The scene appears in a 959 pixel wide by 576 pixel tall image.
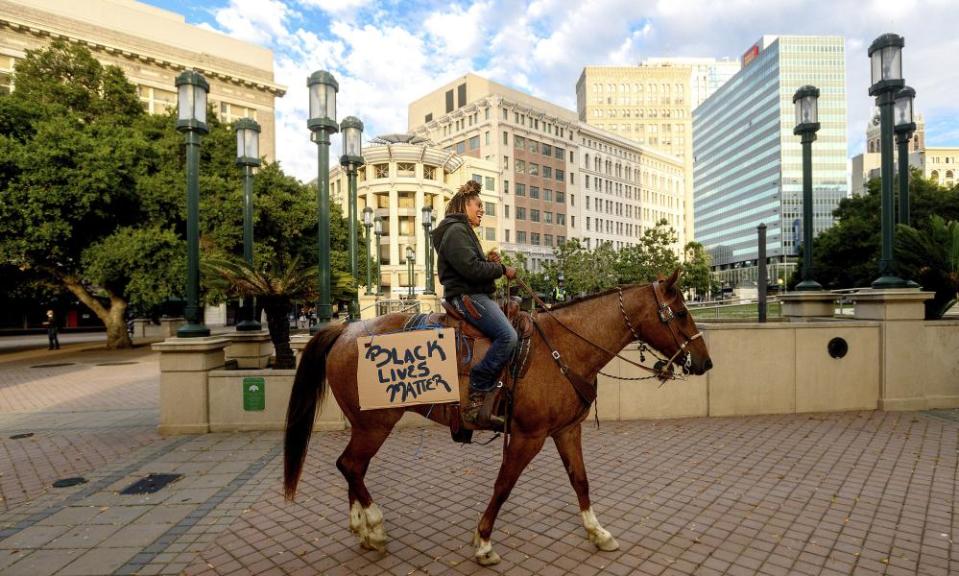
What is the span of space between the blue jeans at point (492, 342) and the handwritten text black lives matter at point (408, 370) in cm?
32

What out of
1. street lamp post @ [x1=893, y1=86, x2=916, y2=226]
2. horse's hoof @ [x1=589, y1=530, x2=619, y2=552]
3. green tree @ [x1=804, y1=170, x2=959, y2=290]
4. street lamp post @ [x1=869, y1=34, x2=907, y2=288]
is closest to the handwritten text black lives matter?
horse's hoof @ [x1=589, y1=530, x2=619, y2=552]

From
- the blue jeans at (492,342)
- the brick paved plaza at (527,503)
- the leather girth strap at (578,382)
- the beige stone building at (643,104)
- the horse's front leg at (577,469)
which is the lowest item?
the brick paved plaza at (527,503)

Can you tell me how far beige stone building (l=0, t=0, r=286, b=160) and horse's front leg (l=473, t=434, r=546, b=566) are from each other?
52.2 m

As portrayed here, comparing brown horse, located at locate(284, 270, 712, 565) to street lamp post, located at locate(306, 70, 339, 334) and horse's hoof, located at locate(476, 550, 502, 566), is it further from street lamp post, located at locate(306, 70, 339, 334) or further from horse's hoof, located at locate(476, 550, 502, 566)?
street lamp post, located at locate(306, 70, 339, 334)

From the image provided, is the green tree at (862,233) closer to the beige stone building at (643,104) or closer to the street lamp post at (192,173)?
the street lamp post at (192,173)

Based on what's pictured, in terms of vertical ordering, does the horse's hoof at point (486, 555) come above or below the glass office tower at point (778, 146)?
below

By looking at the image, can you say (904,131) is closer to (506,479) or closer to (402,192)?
(506,479)

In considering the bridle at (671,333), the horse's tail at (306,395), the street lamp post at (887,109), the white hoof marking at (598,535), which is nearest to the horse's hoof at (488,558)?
the white hoof marking at (598,535)

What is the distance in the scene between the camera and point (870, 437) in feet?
22.8

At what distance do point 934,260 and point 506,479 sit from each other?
419 inches

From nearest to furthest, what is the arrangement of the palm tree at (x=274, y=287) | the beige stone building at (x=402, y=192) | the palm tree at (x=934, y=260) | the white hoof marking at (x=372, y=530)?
the white hoof marking at (x=372, y=530)
the palm tree at (x=274, y=287)
the palm tree at (x=934, y=260)
the beige stone building at (x=402, y=192)

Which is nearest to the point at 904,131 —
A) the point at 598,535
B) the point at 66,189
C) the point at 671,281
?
the point at 671,281

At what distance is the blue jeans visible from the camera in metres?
3.77

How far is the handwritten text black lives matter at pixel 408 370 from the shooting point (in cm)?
394
